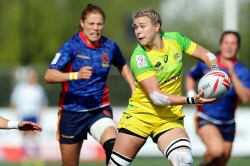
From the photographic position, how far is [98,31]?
30.7 feet

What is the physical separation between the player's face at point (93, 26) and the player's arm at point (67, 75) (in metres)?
0.60

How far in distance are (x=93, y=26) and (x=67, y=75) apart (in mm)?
745

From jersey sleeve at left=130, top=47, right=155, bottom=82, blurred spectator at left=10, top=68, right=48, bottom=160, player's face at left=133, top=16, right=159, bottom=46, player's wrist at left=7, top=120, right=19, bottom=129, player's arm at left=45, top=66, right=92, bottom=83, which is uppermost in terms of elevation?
player's face at left=133, top=16, right=159, bottom=46

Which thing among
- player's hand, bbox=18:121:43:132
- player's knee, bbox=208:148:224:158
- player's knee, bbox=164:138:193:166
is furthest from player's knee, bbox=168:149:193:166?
player's knee, bbox=208:148:224:158

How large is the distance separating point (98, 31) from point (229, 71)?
91.6 inches

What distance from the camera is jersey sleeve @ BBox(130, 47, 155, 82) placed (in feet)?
25.7

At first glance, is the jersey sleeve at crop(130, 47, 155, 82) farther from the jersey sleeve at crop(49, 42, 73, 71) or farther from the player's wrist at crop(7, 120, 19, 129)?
the jersey sleeve at crop(49, 42, 73, 71)

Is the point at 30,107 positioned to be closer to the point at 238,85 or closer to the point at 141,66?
the point at 238,85

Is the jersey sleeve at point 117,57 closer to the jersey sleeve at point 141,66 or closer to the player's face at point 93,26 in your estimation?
the player's face at point 93,26

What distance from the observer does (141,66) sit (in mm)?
7867

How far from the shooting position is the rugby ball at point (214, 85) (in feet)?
25.0

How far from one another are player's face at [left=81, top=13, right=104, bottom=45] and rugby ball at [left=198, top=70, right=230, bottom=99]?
1.98m

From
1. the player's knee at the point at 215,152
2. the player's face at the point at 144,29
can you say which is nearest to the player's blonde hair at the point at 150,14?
A: the player's face at the point at 144,29

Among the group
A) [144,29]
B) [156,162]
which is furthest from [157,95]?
[156,162]
